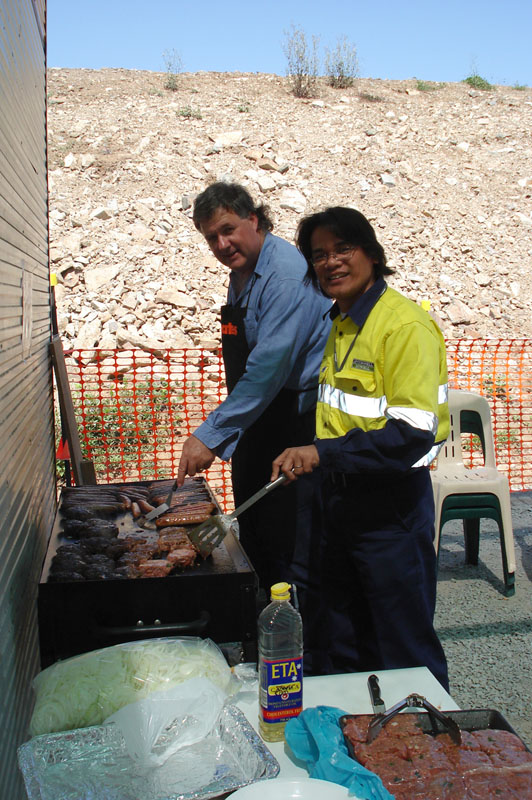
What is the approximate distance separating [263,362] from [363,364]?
0.83 metres

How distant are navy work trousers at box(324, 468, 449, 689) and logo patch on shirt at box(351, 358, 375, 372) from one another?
0.42 meters

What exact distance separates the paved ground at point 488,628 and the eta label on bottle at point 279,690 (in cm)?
209

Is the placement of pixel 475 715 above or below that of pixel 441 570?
above

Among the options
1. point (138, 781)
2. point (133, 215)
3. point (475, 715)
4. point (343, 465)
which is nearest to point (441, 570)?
point (343, 465)

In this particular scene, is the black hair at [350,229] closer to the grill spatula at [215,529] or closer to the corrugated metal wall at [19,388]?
the grill spatula at [215,529]

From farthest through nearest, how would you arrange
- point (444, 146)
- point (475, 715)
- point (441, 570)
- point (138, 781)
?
point (444, 146)
point (441, 570)
point (475, 715)
point (138, 781)

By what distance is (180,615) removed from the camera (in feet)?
7.56

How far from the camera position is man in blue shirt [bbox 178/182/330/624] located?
126 inches

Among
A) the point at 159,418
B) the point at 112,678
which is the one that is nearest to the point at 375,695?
the point at 112,678

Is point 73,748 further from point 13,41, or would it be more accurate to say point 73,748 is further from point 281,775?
point 13,41

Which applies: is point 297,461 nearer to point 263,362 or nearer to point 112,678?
point 263,362

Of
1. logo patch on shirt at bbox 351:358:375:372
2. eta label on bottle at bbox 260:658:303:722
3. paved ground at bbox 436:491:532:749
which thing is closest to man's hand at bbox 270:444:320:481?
logo patch on shirt at bbox 351:358:375:372

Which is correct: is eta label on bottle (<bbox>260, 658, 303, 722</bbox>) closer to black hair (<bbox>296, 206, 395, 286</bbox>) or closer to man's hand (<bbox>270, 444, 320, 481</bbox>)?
man's hand (<bbox>270, 444, 320, 481</bbox>)

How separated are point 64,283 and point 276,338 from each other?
429 inches
